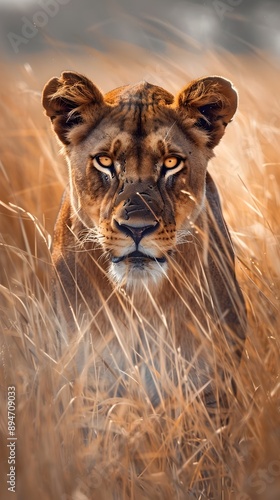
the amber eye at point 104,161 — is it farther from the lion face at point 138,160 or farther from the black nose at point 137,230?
the black nose at point 137,230

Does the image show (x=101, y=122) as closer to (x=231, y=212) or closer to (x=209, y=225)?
(x=209, y=225)

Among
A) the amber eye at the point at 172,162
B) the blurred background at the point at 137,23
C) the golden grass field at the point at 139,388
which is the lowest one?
the golden grass field at the point at 139,388

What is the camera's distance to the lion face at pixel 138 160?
Answer: 9.93 feet

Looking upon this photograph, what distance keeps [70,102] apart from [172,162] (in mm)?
392

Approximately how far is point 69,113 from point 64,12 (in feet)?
1.16

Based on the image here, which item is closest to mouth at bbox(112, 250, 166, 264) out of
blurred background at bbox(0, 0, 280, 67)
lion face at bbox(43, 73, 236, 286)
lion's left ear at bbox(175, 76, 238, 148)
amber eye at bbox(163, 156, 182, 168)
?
lion face at bbox(43, 73, 236, 286)

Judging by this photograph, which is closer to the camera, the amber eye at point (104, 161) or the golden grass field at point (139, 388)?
the golden grass field at point (139, 388)

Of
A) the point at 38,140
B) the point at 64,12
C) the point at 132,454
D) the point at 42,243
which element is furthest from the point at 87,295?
the point at 38,140

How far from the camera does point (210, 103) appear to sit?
3.23 meters

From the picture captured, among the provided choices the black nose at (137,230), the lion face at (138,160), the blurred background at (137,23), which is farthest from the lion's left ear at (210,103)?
the black nose at (137,230)

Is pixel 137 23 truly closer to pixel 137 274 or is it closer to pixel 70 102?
pixel 70 102

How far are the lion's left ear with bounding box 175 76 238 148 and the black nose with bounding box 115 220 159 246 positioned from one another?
441mm

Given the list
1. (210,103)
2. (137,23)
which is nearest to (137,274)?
(210,103)

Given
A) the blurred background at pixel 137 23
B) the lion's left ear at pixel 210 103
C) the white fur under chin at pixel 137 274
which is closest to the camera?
the white fur under chin at pixel 137 274
